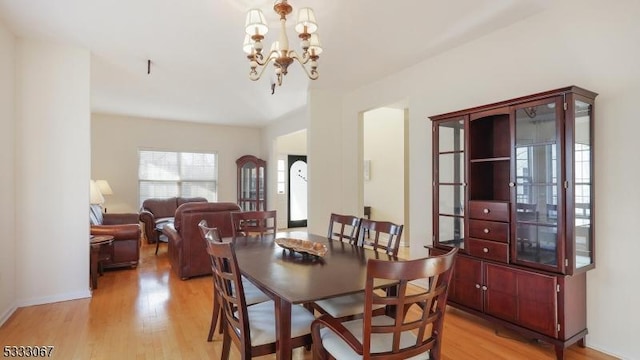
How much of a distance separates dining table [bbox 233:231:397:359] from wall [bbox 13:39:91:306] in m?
2.11

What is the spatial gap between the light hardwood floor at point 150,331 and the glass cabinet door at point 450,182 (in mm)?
757

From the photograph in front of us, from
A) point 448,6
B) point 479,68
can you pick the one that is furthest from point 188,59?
point 479,68

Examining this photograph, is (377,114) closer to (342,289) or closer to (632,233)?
(632,233)

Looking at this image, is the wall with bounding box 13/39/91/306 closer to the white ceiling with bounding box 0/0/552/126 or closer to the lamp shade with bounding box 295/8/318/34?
the white ceiling with bounding box 0/0/552/126

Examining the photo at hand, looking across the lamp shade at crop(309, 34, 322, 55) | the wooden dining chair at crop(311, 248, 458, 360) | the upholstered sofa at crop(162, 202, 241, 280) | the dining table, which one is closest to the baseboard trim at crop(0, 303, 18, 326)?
the upholstered sofa at crop(162, 202, 241, 280)

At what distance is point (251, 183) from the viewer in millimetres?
8000

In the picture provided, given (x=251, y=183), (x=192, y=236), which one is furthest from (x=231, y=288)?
(x=251, y=183)

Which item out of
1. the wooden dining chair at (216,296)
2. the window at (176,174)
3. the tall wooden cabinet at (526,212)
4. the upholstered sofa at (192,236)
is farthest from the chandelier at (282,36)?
the window at (176,174)

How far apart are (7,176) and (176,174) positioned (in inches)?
182

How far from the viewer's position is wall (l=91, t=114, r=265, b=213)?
22.6 ft

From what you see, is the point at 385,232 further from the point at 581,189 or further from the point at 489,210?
the point at 581,189

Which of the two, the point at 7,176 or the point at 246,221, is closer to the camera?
the point at 7,176

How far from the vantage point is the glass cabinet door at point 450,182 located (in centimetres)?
A: 303

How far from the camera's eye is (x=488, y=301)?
8.86 ft
